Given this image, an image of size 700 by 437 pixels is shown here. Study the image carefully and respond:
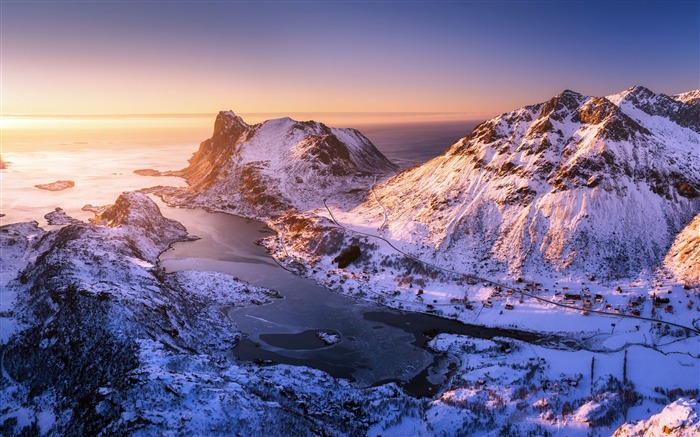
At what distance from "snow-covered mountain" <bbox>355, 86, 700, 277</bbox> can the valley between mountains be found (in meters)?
0.49

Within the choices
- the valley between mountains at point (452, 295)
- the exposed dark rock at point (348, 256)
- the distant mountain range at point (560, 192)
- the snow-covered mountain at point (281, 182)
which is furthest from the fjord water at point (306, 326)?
the snow-covered mountain at point (281, 182)

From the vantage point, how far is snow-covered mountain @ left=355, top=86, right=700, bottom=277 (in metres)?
88.1

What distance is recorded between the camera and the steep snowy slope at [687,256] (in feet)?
241

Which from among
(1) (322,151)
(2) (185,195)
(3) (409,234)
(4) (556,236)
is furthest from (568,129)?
(2) (185,195)

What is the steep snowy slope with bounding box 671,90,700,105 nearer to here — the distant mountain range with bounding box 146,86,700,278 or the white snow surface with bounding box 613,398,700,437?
the distant mountain range with bounding box 146,86,700,278

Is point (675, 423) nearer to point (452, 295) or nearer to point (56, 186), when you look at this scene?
point (452, 295)

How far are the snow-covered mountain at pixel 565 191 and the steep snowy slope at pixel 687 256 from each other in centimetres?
197

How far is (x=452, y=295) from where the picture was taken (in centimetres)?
8150

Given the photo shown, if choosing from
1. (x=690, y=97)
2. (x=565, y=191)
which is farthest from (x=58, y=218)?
(x=690, y=97)

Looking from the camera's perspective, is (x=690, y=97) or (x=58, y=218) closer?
(x=58, y=218)

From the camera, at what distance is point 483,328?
234 ft

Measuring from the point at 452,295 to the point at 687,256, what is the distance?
46.5 metres

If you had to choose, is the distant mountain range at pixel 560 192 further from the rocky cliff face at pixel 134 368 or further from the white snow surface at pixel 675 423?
the white snow surface at pixel 675 423

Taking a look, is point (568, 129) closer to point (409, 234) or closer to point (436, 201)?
point (436, 201)
